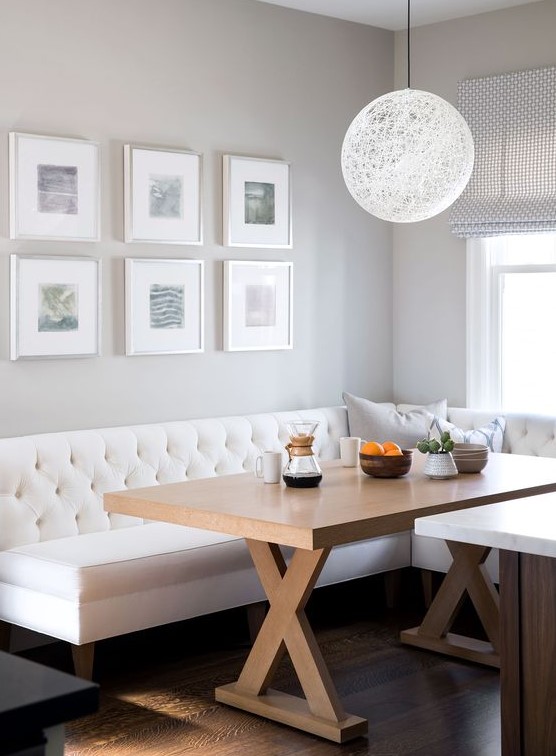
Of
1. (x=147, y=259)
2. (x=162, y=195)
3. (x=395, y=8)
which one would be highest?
(x=395, y=8)

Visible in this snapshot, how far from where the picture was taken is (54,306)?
425cm

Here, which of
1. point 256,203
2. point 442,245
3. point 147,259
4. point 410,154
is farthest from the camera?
point 442,245

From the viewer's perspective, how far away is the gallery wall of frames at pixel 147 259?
13.7ft

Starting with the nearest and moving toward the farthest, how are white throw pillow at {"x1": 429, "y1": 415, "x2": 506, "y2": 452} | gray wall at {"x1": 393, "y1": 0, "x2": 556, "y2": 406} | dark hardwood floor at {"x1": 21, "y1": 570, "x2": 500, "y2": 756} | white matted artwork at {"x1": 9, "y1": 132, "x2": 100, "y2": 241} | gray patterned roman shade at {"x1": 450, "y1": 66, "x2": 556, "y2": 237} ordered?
dark hardwood floor at {"x1": 21, "y1": 570, "x2": 500, "y2": 756}
white matted artwork at {"x1": 9, "y1": 132, "x2": 100, "y2": 241}
white throw pillow at {"x1": 429, "y1": 415, "x2": 506, "y2": 452}
gray patterned roman shade at {"x1": 450, "y1": 66, "x2": 556, "y2": 237}
gray wall at {"x1": 393, "y1": 0, "x2": 556, "y2": 406}

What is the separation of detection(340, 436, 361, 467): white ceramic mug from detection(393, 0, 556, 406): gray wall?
154 cm

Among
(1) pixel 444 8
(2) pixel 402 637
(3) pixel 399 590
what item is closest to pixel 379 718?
(2) pixel 402 637

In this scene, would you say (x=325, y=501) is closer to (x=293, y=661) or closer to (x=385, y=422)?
(x=293, y=661)

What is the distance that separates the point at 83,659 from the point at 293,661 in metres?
0.71

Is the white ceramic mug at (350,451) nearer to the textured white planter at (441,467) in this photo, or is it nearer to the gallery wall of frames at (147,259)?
the textured white planter at (441,467)

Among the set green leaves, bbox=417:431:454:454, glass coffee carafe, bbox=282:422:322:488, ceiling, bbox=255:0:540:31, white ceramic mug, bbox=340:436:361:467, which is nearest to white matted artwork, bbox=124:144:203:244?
ceiling, bbox=255:0:540:31

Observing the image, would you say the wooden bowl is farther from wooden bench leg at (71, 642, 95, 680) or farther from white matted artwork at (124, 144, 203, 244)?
white matted artwork at (124, 144, 203, 244)

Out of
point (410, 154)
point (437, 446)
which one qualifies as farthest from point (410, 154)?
point (437, 446)

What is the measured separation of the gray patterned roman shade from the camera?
4.91 m

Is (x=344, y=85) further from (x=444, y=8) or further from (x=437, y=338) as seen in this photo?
(x=437, y=338)
